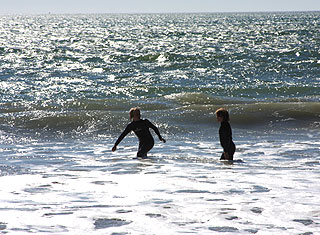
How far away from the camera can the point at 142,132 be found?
11.0 metres

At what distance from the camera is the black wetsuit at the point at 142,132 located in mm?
10930

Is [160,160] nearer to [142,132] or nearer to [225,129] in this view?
[142,132]

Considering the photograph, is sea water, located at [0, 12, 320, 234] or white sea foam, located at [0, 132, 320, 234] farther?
sea water, located at [0, 12, 320, 234]

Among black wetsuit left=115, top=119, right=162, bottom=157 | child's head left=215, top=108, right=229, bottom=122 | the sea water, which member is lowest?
the sea water

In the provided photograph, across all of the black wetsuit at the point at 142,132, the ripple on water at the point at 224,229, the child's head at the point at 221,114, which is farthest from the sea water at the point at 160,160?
the child's head at the point at 221,114

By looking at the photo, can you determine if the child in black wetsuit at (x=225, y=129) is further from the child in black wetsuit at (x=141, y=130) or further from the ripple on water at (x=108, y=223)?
the ripple on water at (x=108, y=223)

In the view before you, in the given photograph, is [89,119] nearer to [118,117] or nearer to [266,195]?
[118,117]

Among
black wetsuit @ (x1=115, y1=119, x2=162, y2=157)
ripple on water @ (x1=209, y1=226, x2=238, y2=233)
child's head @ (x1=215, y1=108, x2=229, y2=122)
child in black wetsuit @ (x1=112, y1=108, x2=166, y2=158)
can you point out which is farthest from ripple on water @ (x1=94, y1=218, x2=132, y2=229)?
black wetsuit @ (x1=115, y1=119, x2=162, y2=157)

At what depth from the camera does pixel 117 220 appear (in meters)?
6.38

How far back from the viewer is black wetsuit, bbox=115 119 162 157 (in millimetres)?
10930

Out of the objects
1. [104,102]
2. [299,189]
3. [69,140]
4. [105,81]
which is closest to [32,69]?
[105,81]

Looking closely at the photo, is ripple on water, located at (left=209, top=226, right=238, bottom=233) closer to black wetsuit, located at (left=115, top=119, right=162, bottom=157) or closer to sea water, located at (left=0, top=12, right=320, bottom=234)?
sea water, located at (left=0, top=12, right=320, bottom=234)

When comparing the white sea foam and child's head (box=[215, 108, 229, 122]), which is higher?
child's head (box=[215, 108, 229, 122])

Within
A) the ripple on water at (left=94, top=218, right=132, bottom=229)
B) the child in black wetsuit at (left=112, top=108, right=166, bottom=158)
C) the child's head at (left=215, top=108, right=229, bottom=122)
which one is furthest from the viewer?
the child in black wetsuit at (left=112, top=108, right=166, bottom=158)
